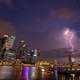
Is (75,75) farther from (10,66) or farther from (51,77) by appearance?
(10,66)

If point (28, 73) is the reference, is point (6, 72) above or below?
above

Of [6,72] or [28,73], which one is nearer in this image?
[6,72]

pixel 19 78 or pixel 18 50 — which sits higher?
pixel 18 50

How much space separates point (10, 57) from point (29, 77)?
22957 millimetres

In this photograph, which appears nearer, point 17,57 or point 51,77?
point 51,77

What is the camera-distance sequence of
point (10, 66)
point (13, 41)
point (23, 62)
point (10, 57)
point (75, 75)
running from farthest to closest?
point (13, 41)
point (10, 57)
point (23, 62)
point (10, 66)
point (75, 75)

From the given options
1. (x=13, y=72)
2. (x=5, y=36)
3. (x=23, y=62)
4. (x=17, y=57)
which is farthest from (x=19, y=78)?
(x=5, y=36)

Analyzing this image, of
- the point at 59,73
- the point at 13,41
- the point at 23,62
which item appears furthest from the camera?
the point at 13,41

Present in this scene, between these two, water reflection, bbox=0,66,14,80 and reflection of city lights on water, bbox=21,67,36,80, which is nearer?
water reflection, bbox=0,66,14,80

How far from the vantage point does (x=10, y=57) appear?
292 feet

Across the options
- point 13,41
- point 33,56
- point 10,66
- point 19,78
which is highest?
point 13,41

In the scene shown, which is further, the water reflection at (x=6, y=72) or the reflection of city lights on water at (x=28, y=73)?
the reflection of city lights on water at (x=28, y=73)

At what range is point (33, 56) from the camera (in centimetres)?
9162

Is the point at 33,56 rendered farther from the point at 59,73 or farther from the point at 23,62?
the point at 59,73
